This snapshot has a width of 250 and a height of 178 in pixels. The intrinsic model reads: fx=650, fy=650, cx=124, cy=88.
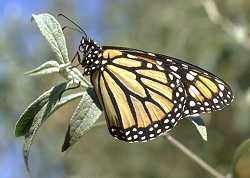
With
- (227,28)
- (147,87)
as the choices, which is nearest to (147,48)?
(227,28)

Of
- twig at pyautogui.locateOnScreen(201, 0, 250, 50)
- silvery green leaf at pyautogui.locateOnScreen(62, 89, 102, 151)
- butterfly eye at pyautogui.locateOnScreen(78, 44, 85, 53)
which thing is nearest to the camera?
silvery green leaf at pyautogui.locateOnScreen(62, 89, 102, 151)

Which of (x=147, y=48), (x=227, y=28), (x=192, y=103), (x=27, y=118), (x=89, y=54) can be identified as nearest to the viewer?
(x=27, y=118)

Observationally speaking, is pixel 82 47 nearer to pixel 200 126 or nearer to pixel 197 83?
pixel 197 83

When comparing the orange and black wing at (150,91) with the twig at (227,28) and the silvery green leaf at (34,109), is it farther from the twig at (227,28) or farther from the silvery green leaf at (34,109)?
the twig at (227,28)

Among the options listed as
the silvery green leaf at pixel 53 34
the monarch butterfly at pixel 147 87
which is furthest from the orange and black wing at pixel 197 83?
the silvery green leaf at pixel 53 34

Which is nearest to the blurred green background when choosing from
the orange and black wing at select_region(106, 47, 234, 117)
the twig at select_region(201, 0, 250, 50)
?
the twig at select_region(201, 0, 250, 50)

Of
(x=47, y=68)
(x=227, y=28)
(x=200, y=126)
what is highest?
(x=227, y=28)

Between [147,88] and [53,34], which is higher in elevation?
[53,34]

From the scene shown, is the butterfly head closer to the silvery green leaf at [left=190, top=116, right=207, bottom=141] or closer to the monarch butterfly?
the monarch butterfly
